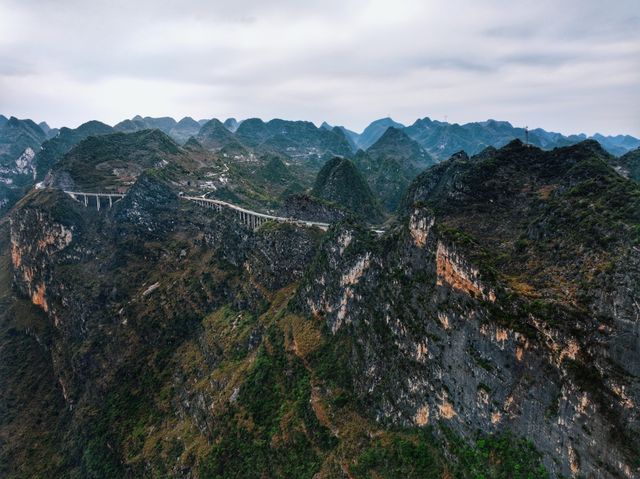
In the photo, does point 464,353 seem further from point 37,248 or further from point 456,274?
point 37,248

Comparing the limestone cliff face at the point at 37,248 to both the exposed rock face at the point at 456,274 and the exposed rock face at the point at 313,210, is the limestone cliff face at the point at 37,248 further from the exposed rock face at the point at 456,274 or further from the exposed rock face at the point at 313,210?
the exposed rock face at the point at 456,274

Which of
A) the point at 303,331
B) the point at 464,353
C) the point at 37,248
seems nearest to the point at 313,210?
the point at 303,331

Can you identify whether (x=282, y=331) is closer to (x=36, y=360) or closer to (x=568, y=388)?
(x=568, y=388)

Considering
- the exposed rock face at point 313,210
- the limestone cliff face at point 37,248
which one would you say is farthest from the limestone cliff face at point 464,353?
the limestone cliff face at point 37,248

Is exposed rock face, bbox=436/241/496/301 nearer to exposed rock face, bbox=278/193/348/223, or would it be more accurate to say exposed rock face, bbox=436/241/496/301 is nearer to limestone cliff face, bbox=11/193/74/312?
exposed rock face, bbox=278/193/348/223

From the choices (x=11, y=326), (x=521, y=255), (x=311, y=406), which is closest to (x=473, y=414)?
(x=521, y=255)

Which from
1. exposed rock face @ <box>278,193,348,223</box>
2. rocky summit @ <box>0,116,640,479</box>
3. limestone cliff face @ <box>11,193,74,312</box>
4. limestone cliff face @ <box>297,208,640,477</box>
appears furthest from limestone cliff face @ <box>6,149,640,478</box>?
exposed rock face @ <box>278,193,348,223</box>
